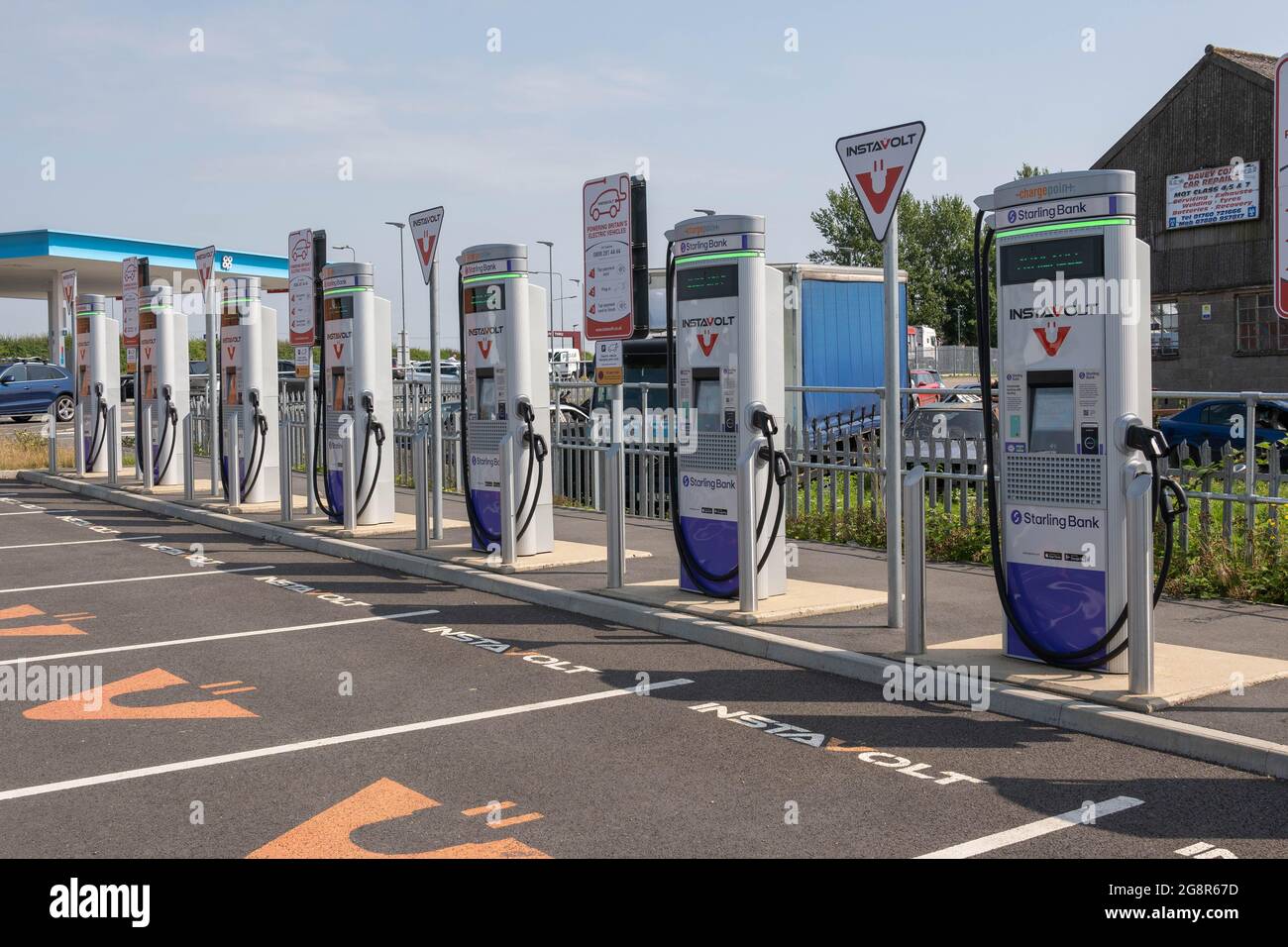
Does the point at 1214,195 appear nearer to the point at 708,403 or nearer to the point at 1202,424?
the point at 1202,424

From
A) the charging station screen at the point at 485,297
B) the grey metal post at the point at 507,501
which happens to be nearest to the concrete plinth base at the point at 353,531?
the grey metal post at the point at 507,501

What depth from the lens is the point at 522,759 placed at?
6.46 m

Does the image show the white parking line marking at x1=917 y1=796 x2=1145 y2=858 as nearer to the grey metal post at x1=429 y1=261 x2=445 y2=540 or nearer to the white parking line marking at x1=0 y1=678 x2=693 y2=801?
the white parking line marking at x1=0 y1=678 x2=693 y2=801

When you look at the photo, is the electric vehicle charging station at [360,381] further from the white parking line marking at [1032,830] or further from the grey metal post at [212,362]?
the white parking line marking at [1032,830]

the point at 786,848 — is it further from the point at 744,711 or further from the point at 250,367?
the point at 250,367

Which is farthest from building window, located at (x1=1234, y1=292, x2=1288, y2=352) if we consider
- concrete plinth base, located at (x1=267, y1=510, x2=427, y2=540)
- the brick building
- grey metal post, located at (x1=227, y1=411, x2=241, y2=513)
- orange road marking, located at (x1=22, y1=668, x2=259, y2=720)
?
orange road marking, located at (x1=22, y1=668, x2=259, y2=720)

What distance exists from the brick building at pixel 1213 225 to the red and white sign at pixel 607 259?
27094mm

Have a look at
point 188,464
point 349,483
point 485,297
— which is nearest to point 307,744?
point 485,297

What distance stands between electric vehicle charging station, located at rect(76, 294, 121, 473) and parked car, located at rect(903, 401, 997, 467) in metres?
13.8
